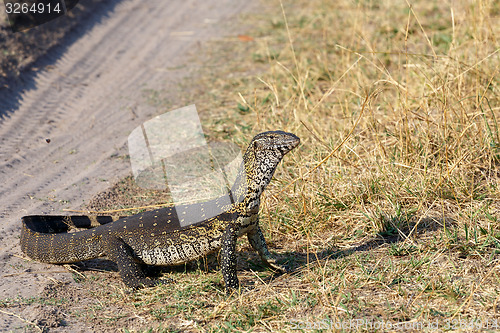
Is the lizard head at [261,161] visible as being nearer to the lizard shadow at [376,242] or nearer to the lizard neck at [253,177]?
the lizard neck at [253,177]

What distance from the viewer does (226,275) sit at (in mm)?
4684

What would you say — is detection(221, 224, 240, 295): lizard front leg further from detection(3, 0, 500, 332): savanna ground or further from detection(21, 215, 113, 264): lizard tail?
detection(21, 215, 113, 264): lizard tail

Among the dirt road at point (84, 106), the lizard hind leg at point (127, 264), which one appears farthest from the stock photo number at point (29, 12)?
the lizard hind leg at point (127, 264)

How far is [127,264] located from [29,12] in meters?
6.90

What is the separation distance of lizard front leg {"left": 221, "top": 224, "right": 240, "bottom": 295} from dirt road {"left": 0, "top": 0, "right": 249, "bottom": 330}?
166cm

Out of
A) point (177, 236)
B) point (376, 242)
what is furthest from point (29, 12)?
point (376, 242)

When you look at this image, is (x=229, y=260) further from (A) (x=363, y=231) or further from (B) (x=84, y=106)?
(B) (x=84, y=106)

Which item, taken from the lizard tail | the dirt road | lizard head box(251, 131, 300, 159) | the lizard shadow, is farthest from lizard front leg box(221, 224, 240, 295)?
the dirt road

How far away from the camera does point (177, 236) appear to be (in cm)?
491

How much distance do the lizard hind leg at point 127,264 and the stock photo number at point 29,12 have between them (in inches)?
238

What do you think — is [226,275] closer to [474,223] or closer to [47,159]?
[474,223]

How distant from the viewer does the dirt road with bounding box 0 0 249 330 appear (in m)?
6.12

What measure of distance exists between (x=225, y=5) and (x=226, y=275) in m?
10.2

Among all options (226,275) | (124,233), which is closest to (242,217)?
(226,275)
